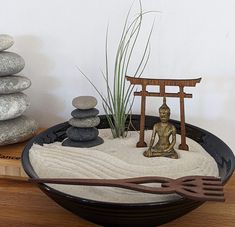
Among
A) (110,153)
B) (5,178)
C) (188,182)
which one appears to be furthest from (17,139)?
(188,182)

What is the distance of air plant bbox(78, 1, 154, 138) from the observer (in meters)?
0.67

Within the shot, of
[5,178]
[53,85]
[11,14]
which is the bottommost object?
[5,178]

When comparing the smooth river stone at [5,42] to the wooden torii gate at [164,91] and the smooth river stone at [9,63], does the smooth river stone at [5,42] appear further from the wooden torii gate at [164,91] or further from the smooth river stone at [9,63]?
the wooden torii gate at [164,91]

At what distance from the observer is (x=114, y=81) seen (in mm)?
676

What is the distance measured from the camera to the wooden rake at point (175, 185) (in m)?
0.44

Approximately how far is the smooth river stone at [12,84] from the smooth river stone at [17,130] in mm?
56

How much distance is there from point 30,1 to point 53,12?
0.16 feet

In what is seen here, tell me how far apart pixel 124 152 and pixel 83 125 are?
78mm

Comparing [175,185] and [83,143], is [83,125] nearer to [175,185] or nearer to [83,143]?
[83,143]

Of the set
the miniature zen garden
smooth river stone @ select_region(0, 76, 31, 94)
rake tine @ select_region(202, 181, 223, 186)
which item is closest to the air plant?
the miniature zen garden

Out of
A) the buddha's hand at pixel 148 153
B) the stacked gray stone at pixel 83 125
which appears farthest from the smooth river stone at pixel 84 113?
the buddha's hand at pixel 148 153

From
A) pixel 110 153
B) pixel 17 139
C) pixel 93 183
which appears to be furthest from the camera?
pixel 17 139

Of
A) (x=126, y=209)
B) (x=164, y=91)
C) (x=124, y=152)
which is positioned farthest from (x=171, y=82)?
(x=126, y=209)

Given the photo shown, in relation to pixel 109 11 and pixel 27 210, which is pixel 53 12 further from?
pixel 27 210
